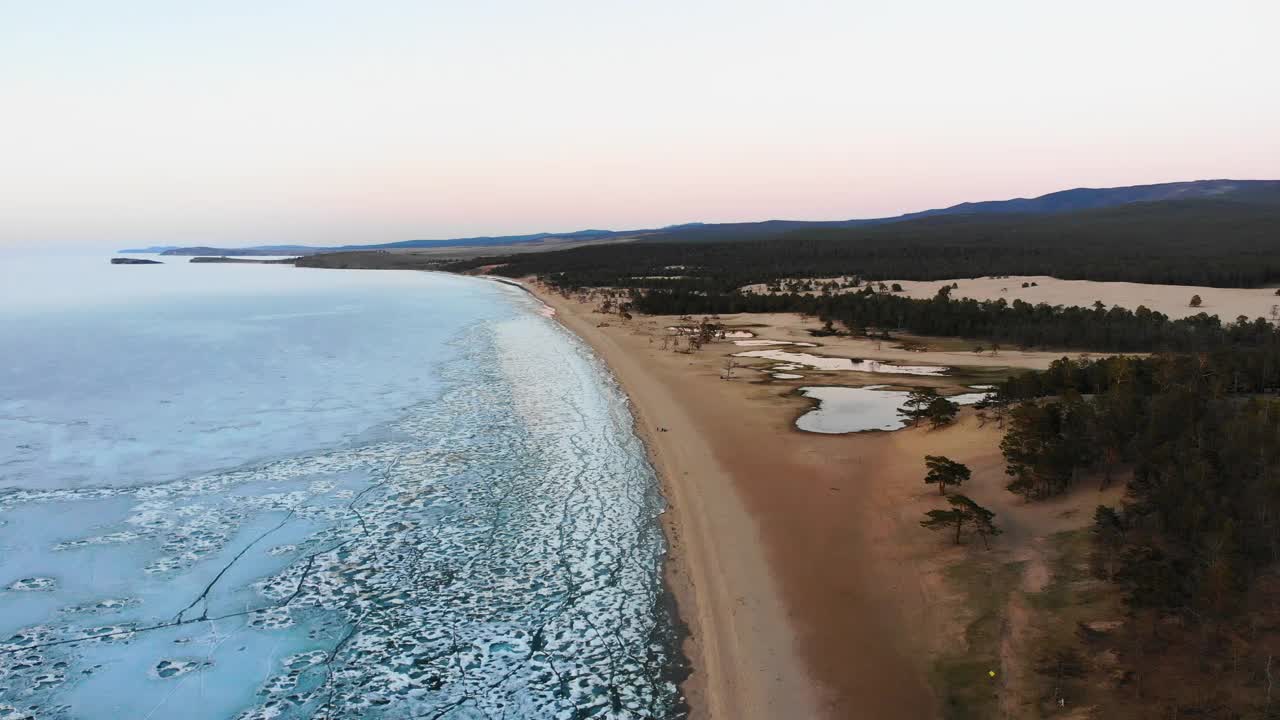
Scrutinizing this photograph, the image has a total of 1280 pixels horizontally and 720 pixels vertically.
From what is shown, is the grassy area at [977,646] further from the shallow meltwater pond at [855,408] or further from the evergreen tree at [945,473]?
the shallow meltwater pond at [855,408]

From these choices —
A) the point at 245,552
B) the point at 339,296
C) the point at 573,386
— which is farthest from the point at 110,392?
the point at 339,296

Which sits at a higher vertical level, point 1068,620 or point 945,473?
point 945,473

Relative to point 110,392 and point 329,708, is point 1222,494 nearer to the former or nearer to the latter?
point 329,708

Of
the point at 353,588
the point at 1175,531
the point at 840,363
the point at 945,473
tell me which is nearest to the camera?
the point at 1175,531

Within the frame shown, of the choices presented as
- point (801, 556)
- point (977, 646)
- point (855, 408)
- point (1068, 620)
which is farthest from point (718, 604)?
point (855, 408)

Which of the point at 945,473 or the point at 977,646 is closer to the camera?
the point at 977,646

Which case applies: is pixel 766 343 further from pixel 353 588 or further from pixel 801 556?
pixel 353 588
